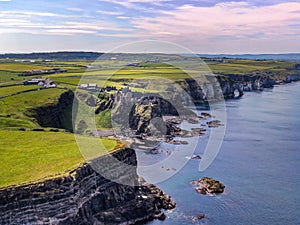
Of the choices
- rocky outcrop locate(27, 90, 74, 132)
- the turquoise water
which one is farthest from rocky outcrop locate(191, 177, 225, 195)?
rocky outcrop locate(27, 90, 74, 132)

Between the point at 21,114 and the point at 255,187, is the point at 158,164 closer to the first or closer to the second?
the point at 255,187

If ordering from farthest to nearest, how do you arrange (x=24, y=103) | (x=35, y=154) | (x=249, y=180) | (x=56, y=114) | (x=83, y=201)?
1. (x=56, y=114)
2. (x=24, y=103)
3. (x=249, y=180)
4. (x=35, y=154)
5. (x=83, y=201)

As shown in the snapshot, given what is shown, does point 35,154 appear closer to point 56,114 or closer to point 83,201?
point 83,201

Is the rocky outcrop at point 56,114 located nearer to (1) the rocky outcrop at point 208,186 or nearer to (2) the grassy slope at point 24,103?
(2) the grassy slope at point 24,103

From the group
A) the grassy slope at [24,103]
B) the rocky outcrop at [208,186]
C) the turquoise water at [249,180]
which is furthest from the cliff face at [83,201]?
the grassy slope at [24,103]

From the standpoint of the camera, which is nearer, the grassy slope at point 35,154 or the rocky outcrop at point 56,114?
the grassy slope at point 35,154

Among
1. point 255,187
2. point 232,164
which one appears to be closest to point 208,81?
point 232,164

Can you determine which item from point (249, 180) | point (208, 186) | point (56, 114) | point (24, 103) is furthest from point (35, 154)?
point (24, 103)
